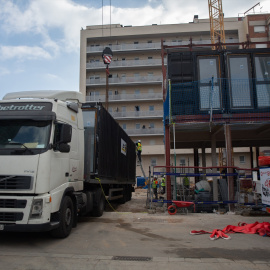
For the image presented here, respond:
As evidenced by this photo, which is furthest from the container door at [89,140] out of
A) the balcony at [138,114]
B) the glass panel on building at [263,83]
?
the balcony at [138,114]

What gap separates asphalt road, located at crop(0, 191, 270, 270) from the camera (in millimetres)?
4688

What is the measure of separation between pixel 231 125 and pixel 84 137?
244 inches

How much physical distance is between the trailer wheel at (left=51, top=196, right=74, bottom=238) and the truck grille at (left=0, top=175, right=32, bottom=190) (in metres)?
1.08

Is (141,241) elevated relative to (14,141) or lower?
lower

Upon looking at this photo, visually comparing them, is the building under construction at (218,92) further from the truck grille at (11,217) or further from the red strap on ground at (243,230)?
the truck grille at (11,217)

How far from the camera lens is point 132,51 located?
50.6 m

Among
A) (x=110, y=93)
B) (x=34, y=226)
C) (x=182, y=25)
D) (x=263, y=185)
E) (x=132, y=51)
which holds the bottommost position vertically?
(x=34, y=226)

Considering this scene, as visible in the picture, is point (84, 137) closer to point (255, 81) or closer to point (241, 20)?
point (255, 81)

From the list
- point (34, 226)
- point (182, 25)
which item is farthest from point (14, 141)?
point (182, 25)

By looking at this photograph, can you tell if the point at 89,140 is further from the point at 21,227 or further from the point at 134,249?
the point at 134,249

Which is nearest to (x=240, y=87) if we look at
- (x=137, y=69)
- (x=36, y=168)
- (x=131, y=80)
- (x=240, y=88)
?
(x=240, y=88)

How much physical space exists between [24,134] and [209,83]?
8.10 metres

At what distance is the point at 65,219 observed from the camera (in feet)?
20.9

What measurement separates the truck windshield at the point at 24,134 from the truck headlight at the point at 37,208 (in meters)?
1.13
